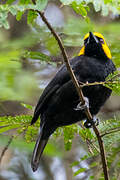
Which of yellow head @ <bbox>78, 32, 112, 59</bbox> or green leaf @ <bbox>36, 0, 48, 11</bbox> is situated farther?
yellow head @ <bbox>78, 32, 112, 59</bbox>

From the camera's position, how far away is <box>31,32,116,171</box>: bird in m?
3.21

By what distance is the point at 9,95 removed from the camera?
289cm

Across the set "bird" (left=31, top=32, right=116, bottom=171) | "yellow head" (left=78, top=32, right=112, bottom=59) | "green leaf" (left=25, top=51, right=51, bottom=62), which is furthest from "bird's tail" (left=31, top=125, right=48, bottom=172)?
"yellow head" (left=78, top=32, right=112, bottom=59)

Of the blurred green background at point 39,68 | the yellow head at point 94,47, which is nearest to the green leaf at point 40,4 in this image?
the blurred green background at point 39,68

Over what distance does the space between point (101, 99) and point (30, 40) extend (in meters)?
1.66

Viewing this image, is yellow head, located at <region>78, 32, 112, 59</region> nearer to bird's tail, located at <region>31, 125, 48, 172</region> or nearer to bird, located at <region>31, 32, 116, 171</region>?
bird, located at <region>31, 32, 116, 171</region>

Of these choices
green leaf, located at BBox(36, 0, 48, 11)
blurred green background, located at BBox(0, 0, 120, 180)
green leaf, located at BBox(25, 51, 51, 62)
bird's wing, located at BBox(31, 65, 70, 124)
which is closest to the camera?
green leaf, located at BBox(36, 0, 48, 11)

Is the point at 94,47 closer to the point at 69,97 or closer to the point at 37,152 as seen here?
the point at 69,97

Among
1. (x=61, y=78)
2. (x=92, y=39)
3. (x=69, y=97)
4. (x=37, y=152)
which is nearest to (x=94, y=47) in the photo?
(x=92, y=39)

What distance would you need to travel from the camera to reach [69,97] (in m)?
3.28

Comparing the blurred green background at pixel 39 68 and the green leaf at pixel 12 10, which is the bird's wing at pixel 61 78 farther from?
the green leaf at pixel 12 10

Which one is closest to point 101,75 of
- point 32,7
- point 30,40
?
point 32,7

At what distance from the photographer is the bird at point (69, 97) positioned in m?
3.21

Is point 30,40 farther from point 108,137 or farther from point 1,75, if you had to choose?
point 108,137
